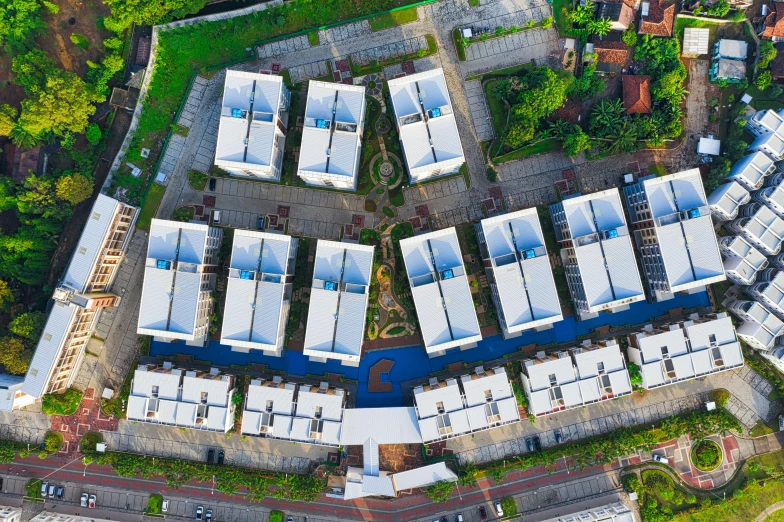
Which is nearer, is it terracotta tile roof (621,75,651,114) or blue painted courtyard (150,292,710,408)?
terracotta tile roof (621,75,651,114)

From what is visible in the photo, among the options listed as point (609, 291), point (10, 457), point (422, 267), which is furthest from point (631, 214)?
point (10, 457)

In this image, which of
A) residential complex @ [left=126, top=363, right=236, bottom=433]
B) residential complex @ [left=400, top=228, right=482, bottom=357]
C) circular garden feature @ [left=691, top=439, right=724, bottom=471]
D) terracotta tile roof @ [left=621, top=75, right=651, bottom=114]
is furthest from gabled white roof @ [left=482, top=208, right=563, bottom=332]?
residential complex @ [left=126, top=363, right=236, bottom=433]

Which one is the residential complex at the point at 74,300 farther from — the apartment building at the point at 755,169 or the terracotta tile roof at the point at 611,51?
the apartment building at the point at 755,169

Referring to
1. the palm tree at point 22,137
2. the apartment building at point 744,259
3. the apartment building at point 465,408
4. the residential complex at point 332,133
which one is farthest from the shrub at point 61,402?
the apartment building at point 744,259

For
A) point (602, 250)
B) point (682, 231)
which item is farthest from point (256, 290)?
point (682, 231)

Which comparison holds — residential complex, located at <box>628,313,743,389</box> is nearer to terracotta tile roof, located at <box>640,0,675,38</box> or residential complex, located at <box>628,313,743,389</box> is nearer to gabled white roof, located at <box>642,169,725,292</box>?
gabled white roof, located at <box>642,169,725,292</box>
